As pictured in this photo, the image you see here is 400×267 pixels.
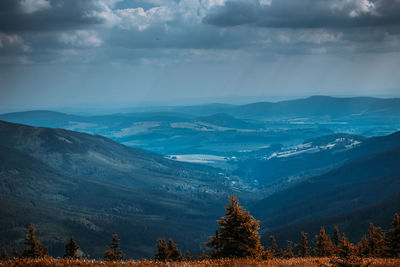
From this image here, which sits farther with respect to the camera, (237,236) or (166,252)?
(166,252)

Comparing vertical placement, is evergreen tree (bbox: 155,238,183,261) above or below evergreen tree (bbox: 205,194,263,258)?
below

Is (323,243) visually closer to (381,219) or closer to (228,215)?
(228,215)

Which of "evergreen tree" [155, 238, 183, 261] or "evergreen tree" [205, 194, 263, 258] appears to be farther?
"evergreen tree" [155, 238, 183, 261]

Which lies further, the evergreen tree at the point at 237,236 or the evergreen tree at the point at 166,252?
the evergreen tree at the point at 166,252

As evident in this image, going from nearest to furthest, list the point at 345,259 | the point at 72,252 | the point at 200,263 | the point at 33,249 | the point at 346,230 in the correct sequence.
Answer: the point at 345,259 → the point at 200,263 → the point at 33,249 → the point at 72,252 → the point at 346,230

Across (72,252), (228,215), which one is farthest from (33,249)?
(228,215)

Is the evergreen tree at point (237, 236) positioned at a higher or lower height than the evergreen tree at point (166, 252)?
higher

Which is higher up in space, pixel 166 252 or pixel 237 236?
pixel 237 236

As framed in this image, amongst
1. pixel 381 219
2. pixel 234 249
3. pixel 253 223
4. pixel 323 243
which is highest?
pixel 253 223
